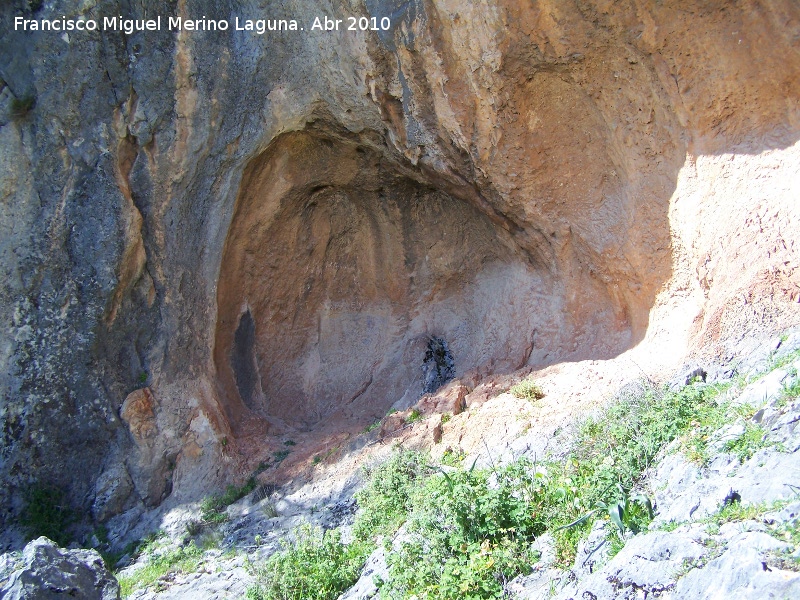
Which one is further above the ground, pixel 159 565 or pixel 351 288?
pixel 351 288

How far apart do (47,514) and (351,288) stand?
422 centimetres

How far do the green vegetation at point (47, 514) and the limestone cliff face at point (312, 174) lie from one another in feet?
0.51

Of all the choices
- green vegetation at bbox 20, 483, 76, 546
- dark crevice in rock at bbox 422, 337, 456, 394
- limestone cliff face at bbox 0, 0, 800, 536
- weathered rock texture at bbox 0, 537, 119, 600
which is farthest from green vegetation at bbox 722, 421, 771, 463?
green vegetation at bbox 20, 483, 76, 546

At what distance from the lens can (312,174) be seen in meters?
8.20

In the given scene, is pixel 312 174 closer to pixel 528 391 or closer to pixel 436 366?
pixel 436 366

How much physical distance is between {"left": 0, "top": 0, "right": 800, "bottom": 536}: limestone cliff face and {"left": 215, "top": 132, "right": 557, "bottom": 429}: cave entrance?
2.8 inches

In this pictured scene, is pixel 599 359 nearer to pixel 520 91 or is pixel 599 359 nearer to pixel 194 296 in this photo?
pixel 520 91

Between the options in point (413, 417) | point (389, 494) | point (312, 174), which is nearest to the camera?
point (389, 494)

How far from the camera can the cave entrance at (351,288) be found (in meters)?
8.01

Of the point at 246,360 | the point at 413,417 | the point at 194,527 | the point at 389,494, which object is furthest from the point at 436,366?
the point at 194,527

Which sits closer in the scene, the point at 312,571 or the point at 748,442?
the point at 748,442

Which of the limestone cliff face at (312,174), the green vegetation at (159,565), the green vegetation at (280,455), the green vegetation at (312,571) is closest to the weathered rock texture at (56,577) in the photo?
the green vegetation at (312,571)

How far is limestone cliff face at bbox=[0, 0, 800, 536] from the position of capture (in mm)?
5898

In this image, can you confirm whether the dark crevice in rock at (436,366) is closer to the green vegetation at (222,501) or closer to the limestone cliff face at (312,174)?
the limestone cliff face at (312,174)
